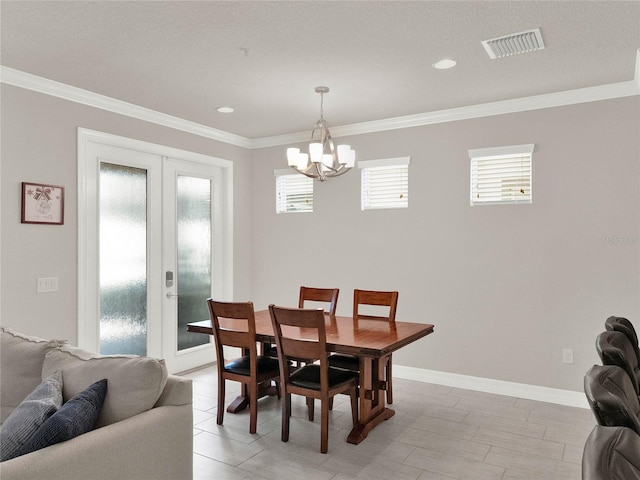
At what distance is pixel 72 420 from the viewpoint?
1.69 m

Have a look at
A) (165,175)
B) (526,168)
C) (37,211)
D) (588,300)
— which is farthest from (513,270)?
(37,211)

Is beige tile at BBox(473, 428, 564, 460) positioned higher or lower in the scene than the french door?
lower

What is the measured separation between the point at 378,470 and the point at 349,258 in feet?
8.61

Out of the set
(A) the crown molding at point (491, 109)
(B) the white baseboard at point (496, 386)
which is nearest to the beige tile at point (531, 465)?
(B) the white baseboard at point (496, 386)

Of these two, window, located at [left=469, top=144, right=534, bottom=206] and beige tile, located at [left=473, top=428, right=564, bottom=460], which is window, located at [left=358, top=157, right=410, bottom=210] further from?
beige tile, located at [left=473, top=428, right=564, bottom=460]

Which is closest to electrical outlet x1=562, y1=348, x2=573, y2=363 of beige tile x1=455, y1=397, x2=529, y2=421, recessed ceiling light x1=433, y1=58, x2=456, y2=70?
beige tile x1=455, y1=397, x2=529, y2=421

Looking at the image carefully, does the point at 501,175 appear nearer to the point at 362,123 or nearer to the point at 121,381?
the point at 362,123

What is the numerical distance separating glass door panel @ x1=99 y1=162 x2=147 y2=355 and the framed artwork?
1.44 feet

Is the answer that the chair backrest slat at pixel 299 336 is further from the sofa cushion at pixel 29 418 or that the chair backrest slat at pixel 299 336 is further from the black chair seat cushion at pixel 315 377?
the sofa cushion at pixel 29 418

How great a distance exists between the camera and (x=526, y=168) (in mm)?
4324

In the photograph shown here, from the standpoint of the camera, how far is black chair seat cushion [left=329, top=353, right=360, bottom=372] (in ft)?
12.2

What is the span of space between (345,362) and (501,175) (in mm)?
2289

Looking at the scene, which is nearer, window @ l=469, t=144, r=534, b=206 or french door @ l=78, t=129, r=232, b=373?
french door @ l=78, t=129, r=232, b=373

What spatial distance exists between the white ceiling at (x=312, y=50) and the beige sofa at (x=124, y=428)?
1.88 meters
